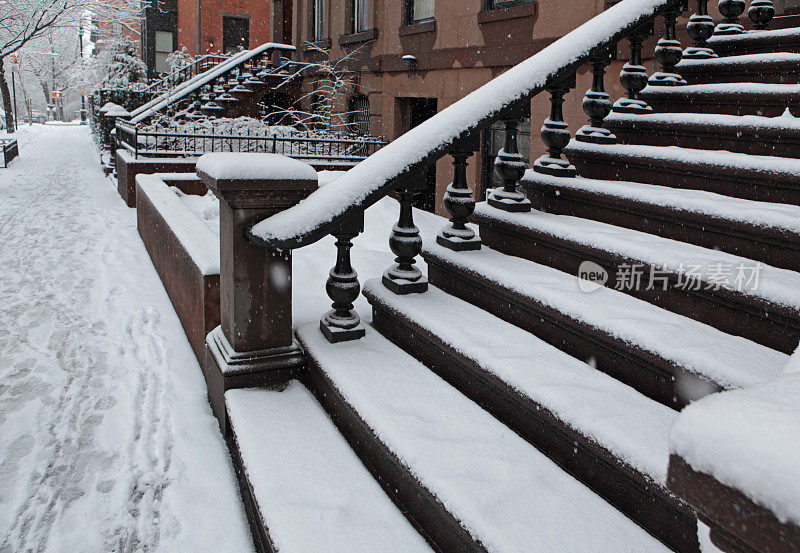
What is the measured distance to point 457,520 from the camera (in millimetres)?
2031

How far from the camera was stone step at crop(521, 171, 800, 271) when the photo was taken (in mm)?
2854

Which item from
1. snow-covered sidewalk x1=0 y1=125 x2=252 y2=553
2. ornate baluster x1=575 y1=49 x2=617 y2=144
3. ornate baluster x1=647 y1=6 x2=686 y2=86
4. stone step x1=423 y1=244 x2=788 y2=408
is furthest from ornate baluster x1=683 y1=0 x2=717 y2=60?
snow-covered sidewalk x1=0 y1=125 x2=252 y2=553

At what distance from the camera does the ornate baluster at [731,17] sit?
5.23 m

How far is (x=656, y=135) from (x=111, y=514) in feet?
13.5

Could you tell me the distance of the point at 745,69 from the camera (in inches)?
177

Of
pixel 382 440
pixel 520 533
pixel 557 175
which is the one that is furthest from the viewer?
pixel 557 175

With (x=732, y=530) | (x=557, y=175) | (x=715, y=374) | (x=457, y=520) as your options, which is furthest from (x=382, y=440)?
(x=557, y=175)

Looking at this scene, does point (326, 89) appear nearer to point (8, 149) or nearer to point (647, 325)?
point (8, 149)

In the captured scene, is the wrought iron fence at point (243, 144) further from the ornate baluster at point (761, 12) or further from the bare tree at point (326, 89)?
the ornate baluster at point (761, 12)

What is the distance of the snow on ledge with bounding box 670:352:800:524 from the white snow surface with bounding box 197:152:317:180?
2580 millimetres

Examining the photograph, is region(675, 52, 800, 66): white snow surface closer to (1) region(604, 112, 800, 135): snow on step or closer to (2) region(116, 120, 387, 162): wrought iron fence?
(1) region(604, 112, 800, 135): snow on step

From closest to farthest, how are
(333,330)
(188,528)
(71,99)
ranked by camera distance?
(188,528) < (333,330) < (71,99)

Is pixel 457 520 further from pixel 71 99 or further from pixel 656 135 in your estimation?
pixel 71 99

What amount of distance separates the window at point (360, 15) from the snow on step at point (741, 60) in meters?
9.96
